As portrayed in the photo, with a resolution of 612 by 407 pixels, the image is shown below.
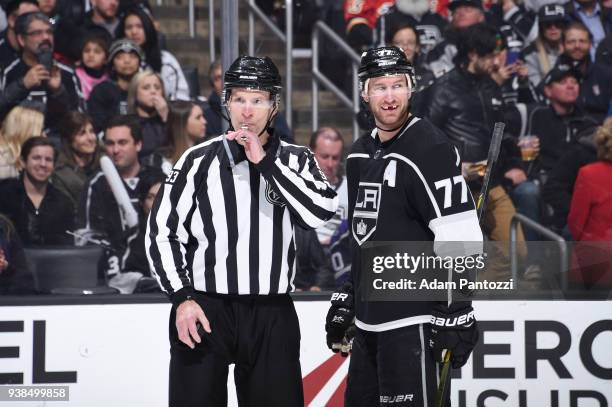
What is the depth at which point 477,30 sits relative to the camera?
20.1ft

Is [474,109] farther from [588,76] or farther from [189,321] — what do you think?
[189,321]

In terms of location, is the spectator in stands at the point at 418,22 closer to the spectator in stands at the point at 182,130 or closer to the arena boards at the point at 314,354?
the spectator in stands at the point at 182,130

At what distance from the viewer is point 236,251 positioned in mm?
3361

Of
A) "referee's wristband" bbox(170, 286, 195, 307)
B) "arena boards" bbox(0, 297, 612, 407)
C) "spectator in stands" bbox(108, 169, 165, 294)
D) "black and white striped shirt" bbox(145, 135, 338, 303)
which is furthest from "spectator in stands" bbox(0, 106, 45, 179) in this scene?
"referee's wristband" bbox(170, 286, 195, 307)

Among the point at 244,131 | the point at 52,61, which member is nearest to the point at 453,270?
the point at 244,131

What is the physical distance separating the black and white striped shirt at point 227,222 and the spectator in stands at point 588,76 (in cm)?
343

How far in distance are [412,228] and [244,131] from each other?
578 mm

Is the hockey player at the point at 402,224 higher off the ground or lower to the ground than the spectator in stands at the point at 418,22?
lower

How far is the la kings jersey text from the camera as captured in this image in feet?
10.7

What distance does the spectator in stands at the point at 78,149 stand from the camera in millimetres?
5746

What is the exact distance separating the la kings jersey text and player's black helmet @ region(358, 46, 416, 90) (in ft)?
0.52

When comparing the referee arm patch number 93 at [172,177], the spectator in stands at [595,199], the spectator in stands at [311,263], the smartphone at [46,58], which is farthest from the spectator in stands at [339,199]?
the referee arm patch number 93 at [172,177]

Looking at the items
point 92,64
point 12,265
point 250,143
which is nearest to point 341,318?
point 250,143

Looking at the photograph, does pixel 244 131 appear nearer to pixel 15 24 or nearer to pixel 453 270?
pixel 453 270
